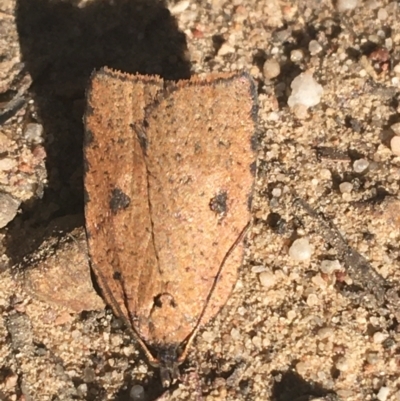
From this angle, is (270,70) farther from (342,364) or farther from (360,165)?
(342,364)

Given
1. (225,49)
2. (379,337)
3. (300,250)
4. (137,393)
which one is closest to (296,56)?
(225,49)

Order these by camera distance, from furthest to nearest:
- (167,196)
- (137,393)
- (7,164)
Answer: (7,164)
(137,393)
(167,196)

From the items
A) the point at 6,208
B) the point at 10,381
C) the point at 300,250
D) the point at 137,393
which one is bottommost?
the point at 137,393

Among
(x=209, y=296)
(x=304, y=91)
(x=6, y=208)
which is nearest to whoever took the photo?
(x=209, y=296)

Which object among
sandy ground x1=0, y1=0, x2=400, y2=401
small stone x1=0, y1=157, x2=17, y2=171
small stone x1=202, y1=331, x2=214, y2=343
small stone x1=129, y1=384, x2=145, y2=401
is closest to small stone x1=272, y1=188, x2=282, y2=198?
sandy ground x1=0, y1=0, x2=400, y2=401

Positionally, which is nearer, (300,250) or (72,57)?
(300,250)

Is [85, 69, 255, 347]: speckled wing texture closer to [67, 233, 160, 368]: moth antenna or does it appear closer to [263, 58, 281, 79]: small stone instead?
[67, 233, 160, 368]: moth antenna

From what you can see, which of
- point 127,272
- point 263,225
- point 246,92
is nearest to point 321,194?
point 263,225
